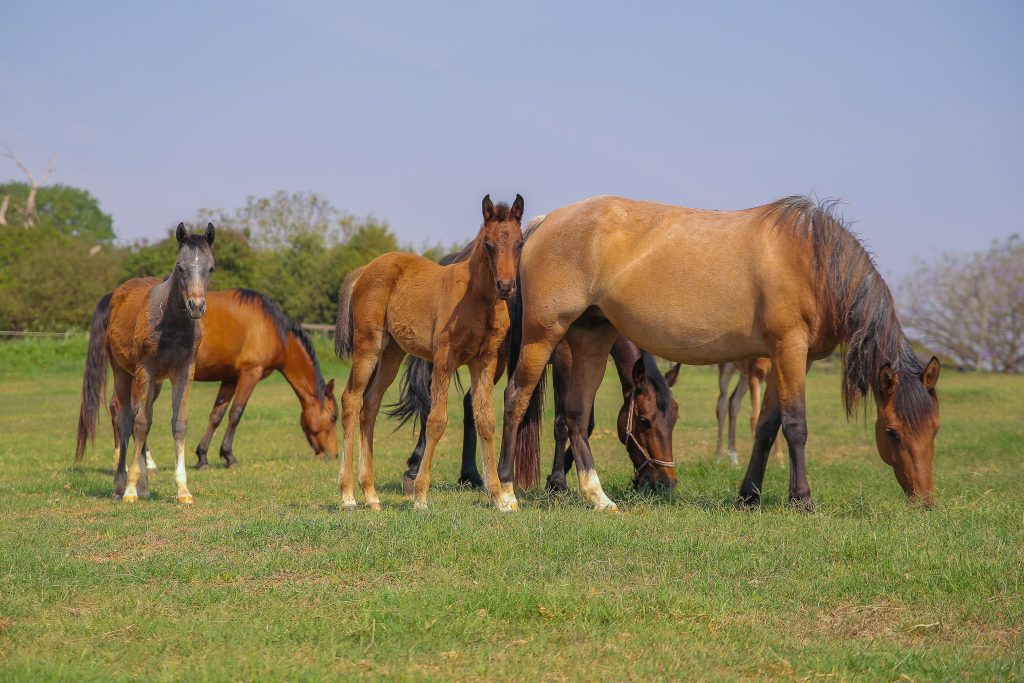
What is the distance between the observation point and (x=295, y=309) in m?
44.5

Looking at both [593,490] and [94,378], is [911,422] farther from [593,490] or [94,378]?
[94,378]

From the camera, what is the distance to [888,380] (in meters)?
7.12

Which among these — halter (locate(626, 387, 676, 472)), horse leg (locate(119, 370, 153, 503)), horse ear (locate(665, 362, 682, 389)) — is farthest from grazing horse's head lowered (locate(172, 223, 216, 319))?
horse ear (locate(665, 362, 682, 389))

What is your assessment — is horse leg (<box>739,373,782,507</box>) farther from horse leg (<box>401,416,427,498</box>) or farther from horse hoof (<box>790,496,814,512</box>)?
horse leg (<box>401,416,427,498</box>)

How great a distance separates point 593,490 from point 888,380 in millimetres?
2354

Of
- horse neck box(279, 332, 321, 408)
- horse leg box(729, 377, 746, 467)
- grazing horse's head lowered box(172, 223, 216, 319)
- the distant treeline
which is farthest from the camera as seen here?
the distant treeline

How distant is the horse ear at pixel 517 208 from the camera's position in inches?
276

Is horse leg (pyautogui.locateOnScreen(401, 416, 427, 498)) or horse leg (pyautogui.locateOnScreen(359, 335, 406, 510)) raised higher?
horse leg (pyautogui.locateOnScreen(359, 335, 406, 510))

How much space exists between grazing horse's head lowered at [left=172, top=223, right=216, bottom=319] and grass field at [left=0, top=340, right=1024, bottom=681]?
5.57 ft

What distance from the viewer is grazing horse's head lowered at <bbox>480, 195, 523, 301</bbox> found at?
6.74 metres

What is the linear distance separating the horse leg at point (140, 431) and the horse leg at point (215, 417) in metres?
3.55

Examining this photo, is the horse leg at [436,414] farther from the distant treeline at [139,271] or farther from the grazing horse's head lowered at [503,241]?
the distant treeline at [139,271]

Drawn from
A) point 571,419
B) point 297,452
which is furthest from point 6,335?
point 571,419

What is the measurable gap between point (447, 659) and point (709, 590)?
1.59m
